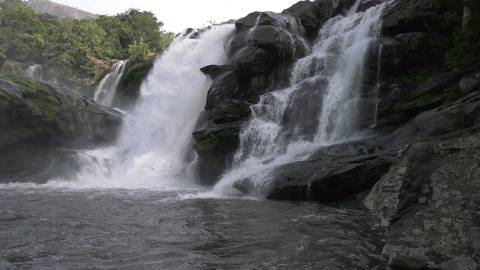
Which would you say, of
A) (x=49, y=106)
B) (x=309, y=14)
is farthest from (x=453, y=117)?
(x=49, y=106)

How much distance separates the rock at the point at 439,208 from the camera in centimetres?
432

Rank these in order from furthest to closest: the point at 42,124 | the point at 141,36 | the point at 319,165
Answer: the point at 141,36, the point at 42,124, the point at 319,165

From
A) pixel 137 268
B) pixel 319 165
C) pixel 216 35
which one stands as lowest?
pixel 137 268

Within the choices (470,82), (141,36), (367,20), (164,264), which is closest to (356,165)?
(470,82)

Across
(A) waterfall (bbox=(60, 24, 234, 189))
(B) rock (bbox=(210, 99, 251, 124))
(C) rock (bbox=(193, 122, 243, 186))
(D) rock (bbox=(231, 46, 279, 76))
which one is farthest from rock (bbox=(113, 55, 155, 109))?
(C) rock (bbox=(193, 122, 243, 186))

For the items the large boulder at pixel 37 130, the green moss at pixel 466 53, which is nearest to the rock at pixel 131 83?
the large boulder at pixel 37 130

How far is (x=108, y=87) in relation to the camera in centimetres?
3319

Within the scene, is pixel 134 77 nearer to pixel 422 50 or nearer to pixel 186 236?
pixel 422 50

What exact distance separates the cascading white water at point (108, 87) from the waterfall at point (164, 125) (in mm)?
3746

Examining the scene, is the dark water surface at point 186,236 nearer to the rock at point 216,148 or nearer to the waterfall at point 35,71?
the rock at point 216,148

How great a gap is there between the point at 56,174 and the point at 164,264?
16.9 m

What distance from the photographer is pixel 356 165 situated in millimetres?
12172

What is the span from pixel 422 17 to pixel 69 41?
35235mm

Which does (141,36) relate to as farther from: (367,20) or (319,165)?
(319,165)
